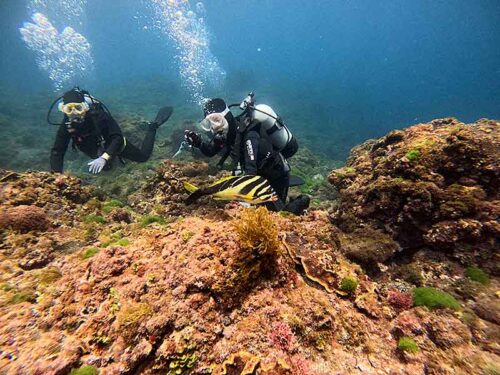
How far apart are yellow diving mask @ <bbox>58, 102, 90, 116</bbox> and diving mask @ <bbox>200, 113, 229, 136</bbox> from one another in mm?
4466

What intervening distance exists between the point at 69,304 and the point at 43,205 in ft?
11.2

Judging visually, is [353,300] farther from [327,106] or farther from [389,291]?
[327,106]

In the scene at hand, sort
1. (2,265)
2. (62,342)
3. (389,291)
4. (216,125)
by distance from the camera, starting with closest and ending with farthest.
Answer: (62,342) → (389,291) → (2,265) → (216,125)

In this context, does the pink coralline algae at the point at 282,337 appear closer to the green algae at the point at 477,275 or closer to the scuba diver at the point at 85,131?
the green algae at the point at 477,275

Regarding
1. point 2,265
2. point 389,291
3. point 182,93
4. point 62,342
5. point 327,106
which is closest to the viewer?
point 62,342

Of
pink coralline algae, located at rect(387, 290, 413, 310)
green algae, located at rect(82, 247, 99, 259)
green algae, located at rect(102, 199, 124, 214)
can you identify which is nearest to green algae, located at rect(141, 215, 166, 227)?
green algae, located at rect(82, 247, 99, 259)

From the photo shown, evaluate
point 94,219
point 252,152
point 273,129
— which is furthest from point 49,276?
point 273,129

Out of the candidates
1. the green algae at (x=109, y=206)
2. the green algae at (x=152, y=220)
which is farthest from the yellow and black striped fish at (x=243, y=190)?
the green algae at (x=109, y=206)

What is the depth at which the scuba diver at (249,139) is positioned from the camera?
5078mm

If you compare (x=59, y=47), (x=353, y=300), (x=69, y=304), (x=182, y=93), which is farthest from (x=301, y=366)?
(x=59, y=47)

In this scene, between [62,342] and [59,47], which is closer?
[62,342]

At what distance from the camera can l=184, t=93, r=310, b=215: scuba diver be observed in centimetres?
508

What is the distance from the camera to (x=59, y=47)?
5066cm

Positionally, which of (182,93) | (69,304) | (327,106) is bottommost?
(69,304)
